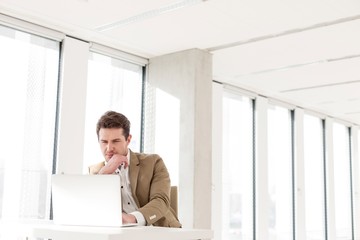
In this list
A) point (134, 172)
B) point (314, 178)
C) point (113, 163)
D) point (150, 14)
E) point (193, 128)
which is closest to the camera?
point (113, 163)

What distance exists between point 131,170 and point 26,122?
2.18 meters

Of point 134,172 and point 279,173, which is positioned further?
point 279,173

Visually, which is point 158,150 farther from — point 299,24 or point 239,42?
point 299,24

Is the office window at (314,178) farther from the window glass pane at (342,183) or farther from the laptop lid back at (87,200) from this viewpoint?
the laptop lid back at (87,200)

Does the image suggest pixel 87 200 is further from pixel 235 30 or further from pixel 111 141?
pixel 235 30

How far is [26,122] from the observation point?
4906 millimetres

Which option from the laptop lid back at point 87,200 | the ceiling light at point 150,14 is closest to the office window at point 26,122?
the ceiling light at point 150,14

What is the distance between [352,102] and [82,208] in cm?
695

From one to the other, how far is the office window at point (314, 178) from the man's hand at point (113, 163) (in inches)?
261

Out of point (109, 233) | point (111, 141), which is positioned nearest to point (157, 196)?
point (111, 141)

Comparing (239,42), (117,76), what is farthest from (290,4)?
(117,76)

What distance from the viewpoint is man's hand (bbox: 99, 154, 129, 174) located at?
9.82 feet

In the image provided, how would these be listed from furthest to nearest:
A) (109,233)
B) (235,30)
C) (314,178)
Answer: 1. (314,178)
2. (235,30)
3. (109,233)

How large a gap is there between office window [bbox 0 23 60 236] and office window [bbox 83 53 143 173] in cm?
47
